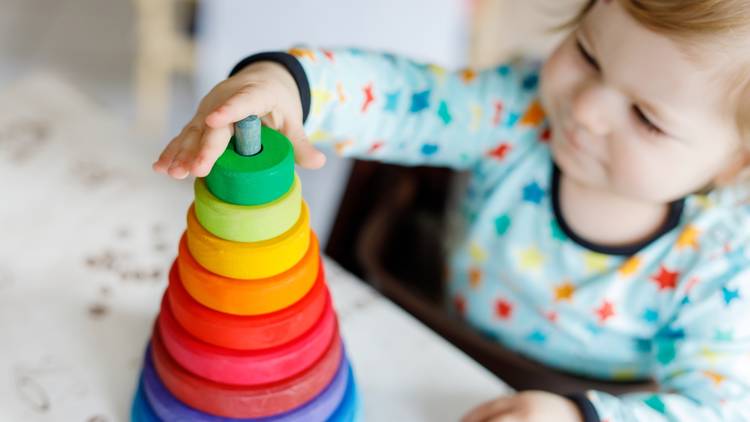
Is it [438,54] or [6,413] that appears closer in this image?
[6,413]

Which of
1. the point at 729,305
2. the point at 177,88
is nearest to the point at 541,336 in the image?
the point at 729,305

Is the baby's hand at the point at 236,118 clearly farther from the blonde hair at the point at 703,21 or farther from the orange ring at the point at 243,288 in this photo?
the blonde hair at the point at 703,21

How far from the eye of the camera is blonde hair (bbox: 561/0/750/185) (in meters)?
0.55

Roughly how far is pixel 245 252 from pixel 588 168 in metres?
0.34

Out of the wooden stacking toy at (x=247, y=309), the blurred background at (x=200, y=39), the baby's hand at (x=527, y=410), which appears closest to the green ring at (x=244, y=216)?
the wooden stacking toy at (x=247, y=309)

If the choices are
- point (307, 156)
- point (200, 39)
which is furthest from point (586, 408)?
point (200, 39)

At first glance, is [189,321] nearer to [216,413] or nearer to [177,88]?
[216,413]

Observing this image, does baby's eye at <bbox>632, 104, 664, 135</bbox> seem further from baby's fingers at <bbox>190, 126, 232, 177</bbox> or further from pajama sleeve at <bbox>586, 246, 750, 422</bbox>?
baby's fingers at <bbox>190, 126, 232, 177</bbox>

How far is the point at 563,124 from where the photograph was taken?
0.69m

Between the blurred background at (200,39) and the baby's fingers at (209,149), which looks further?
the blurred background at (200,39)

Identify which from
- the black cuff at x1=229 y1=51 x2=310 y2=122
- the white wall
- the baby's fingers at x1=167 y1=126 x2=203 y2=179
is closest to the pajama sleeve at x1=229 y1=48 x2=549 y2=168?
the black cuff at x1=229 y1=51 x2=310 y2=122

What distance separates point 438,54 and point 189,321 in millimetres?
943

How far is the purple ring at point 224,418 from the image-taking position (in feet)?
1.69

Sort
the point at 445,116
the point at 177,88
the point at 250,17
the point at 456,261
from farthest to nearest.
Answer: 1. the point at 177,88
2. the point at 250,17
3. the point at 456,261
4. the point at 445,116
